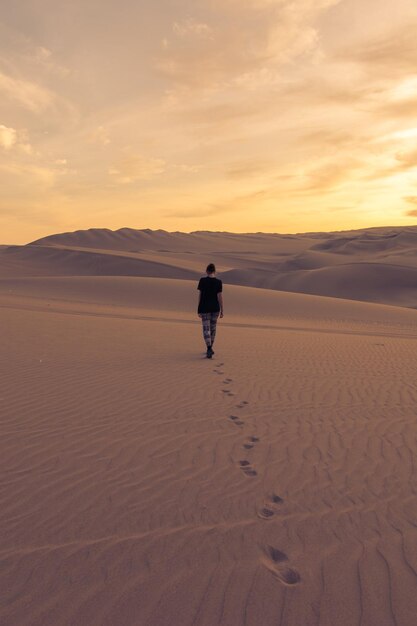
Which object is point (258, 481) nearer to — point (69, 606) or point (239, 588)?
point (239, 588)

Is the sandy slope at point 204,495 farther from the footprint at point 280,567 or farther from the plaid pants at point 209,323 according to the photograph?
the plaid pants at point 209,323

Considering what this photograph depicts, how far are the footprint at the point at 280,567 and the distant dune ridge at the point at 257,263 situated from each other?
1424 inches

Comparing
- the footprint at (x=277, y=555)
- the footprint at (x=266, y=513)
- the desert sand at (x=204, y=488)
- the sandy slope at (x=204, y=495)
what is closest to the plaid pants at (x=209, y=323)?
the desert sand at (x=204, y=488)

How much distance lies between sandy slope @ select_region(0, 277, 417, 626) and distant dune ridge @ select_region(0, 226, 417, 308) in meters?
32.6

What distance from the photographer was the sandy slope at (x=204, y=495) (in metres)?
2.81

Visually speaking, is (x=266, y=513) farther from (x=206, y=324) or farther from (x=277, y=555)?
(x=206, y=324)

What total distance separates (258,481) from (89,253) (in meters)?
58.2

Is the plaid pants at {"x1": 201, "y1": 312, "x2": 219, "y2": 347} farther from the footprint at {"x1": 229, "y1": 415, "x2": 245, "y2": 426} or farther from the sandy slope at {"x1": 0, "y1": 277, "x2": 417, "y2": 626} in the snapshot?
the footprint at {"x1": 229, "y1": 415, "x2": 245, "y2": 426}

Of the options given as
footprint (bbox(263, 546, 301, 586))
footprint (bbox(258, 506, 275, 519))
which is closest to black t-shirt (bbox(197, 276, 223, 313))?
footprint (bbox(258, 506, 275, 519))

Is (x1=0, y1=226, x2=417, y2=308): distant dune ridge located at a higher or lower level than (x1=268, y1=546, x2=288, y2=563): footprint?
higher

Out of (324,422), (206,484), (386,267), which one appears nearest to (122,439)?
(206,484)

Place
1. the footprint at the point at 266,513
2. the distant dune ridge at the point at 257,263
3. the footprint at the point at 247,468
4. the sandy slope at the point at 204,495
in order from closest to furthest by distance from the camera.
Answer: the sandy slope at the point at 204,495 < the footprint at the point at 266,513 < the footprint at the point at 247,468 < the distant dune ridge at the point at 257,263

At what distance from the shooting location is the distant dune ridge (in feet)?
140

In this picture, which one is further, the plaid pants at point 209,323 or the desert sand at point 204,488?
the plaid pants at point 209,323
